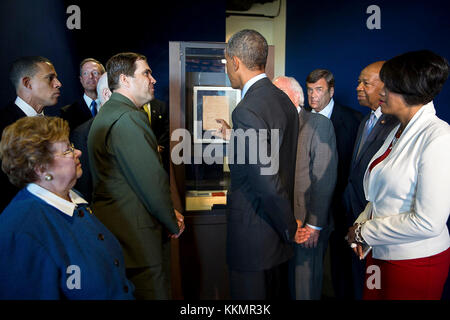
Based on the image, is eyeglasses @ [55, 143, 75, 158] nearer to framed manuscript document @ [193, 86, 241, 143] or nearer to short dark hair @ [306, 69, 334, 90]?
framed manuscript document @ [193, 86, 241, 143]

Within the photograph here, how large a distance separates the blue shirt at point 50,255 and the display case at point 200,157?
3.86ft

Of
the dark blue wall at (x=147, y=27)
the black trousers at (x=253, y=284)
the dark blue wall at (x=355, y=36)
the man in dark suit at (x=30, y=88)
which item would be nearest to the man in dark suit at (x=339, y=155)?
the dark blue wall at (x=355, y=36)

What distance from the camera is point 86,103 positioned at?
120 inches

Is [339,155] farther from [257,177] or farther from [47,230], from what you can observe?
[47,230]

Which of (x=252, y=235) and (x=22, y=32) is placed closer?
(x=252, y=235)

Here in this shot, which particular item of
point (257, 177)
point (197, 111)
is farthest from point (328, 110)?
point (257, 177)

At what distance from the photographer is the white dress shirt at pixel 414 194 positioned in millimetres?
1226

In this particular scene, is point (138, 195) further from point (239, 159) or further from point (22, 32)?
point (22, 32)

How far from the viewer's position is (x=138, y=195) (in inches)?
69.7

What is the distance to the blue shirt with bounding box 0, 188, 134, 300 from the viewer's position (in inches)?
40.9

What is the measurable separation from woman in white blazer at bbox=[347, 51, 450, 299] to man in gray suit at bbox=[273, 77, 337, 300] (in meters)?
0.60
